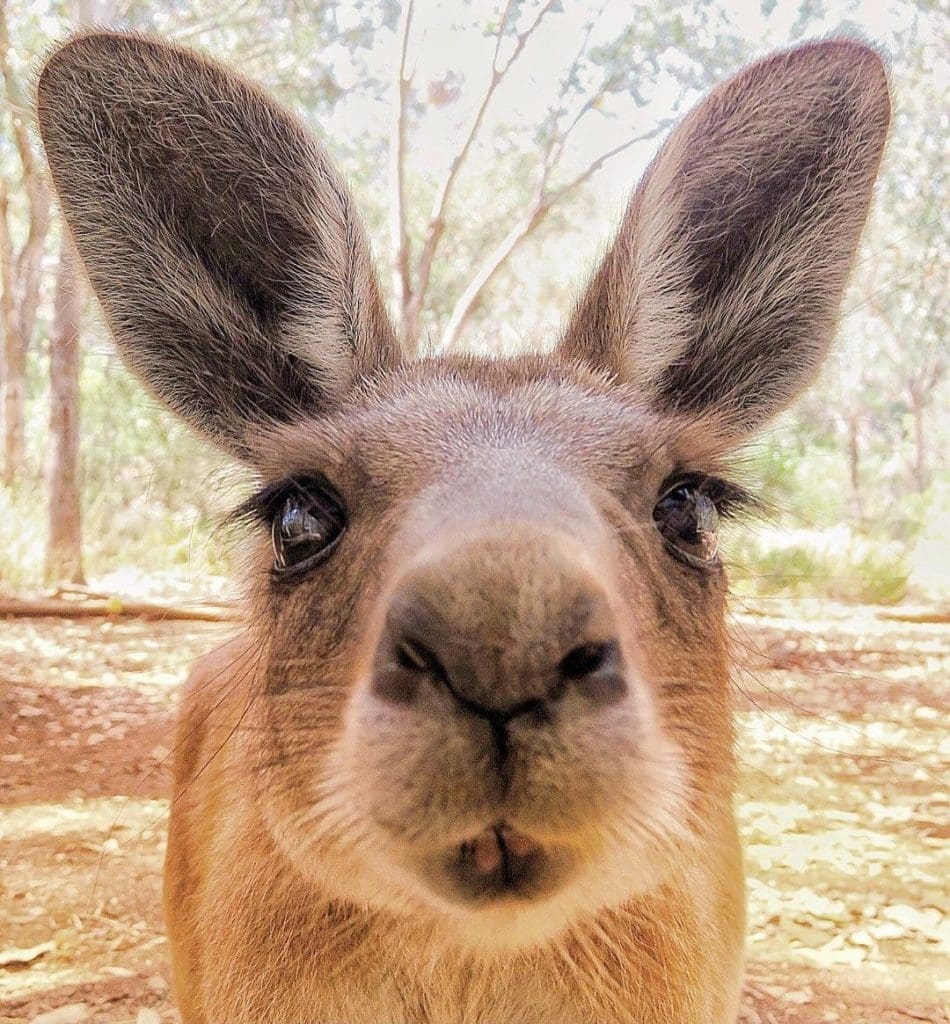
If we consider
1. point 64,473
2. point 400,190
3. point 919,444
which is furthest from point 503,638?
point 919,444

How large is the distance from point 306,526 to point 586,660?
1.06 meters

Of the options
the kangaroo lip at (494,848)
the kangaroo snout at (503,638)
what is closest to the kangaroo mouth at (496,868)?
the kangaroo lip at (494,848)

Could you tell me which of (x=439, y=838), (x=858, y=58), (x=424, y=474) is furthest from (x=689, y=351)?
(x=439, y=838)

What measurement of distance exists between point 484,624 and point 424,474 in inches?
28.5

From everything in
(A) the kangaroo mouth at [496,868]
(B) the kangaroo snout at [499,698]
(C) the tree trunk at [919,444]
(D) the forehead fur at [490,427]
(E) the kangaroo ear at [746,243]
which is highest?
(C) the tree trunk at [919,444]

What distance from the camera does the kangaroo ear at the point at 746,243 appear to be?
8.12ft

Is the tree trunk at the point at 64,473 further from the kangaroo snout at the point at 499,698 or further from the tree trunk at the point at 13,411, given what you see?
the kangaroo snout at the point at 499,698

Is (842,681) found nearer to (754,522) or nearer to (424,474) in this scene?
(754,522)

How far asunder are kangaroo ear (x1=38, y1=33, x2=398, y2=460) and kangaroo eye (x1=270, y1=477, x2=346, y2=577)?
382mm

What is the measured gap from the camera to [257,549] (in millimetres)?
2793

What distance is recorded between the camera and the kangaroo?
1.50 m

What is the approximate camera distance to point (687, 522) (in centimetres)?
238

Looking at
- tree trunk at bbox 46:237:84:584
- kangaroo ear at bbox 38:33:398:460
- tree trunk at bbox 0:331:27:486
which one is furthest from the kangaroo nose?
tree trunk at bbox 0:331:27:486

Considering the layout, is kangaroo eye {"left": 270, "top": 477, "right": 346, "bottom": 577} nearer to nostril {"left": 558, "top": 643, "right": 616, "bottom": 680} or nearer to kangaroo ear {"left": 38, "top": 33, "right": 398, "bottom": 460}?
kangaroo ear {"left": 38, "top": 33, "right": 398, "bottom": 460}
